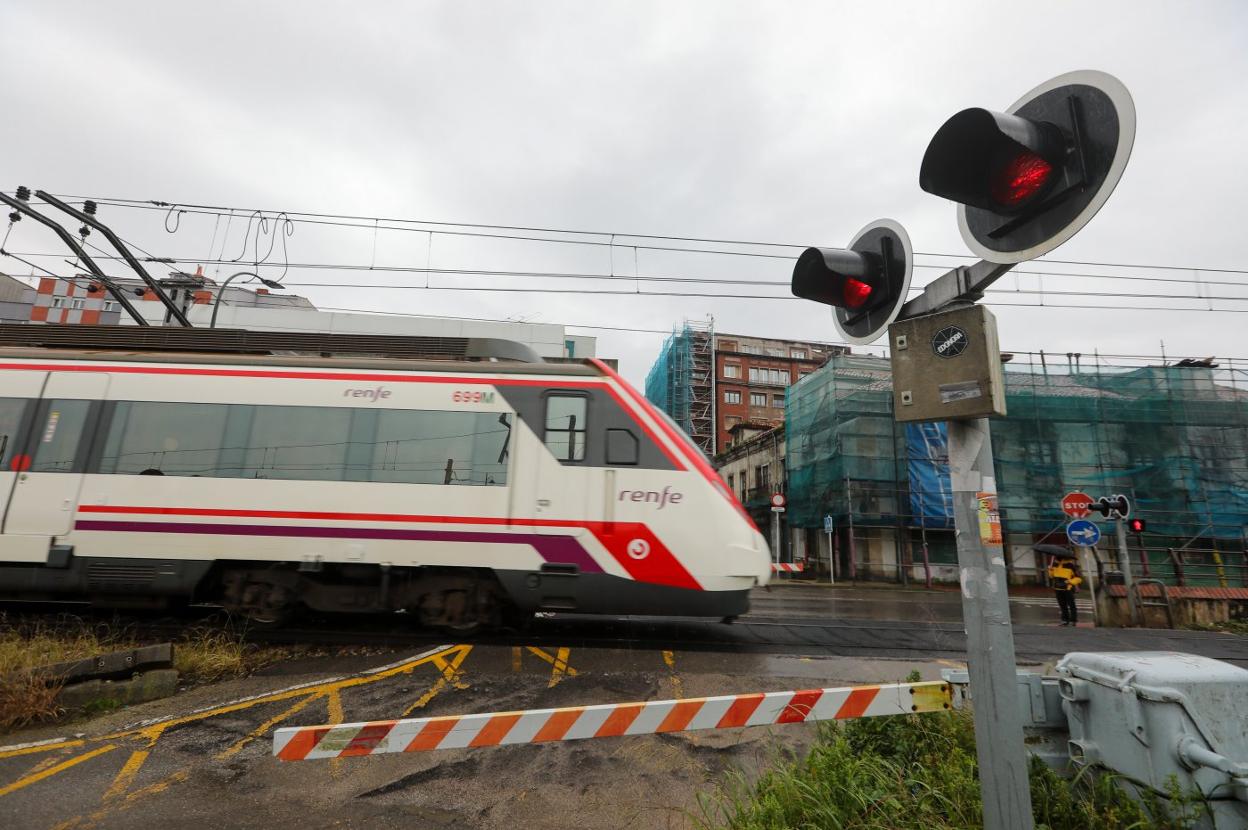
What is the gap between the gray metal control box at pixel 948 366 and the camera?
7.16 ft

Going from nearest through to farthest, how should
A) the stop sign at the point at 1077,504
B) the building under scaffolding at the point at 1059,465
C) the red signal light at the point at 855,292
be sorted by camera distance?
the red signal light at the point at 855,292 → the stop sign at the point at 1077,504 → the building under scaffolding at the point at 1059,465

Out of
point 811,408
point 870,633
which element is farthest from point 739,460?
point 870,633

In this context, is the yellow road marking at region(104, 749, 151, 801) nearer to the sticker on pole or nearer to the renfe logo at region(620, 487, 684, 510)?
the renfe logo at region(620, 487, 684, 510)

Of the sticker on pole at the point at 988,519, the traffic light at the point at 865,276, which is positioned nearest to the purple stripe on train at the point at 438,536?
the traffic light at the point at 865,276

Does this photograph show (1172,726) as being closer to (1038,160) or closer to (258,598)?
(1038,160)

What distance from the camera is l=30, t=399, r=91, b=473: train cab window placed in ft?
21.2

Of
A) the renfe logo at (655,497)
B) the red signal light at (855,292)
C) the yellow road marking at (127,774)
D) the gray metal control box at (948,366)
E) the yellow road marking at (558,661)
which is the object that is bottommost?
the yellow road marking at (127,774)

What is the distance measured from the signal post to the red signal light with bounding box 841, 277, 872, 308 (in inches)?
12.4

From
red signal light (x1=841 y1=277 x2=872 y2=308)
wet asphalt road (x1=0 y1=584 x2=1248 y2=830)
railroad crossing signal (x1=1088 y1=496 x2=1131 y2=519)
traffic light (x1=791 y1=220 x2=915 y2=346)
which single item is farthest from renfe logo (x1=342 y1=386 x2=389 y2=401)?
railroad crossing signal (x1=1088 y1=496 x2=1131 y2=519)

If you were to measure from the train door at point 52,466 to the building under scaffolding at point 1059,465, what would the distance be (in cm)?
2145

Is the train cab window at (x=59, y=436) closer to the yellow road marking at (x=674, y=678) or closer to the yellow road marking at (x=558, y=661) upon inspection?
the yellow road marking at (x=558, y=661)

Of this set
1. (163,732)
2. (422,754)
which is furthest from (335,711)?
(422,754)

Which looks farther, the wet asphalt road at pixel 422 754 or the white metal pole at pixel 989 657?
the wet asphalt road at pixel 422 754

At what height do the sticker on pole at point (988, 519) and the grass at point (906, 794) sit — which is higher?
the sticker on pole at point (988, 519)
